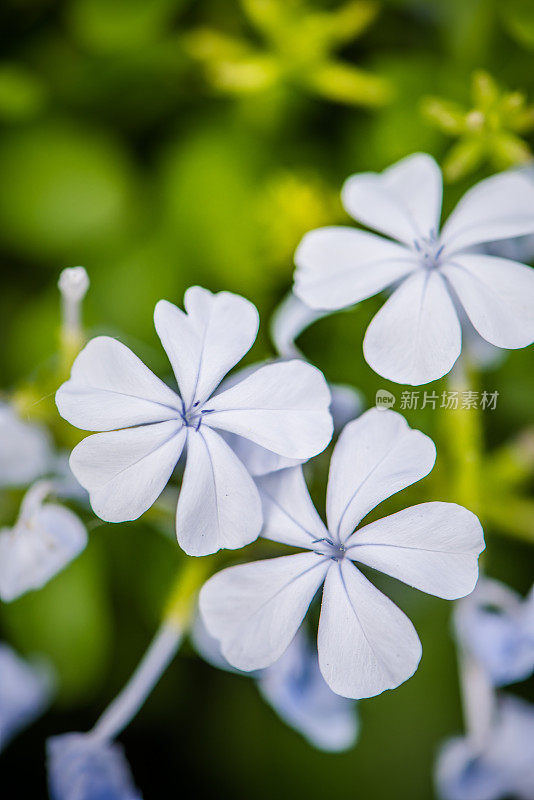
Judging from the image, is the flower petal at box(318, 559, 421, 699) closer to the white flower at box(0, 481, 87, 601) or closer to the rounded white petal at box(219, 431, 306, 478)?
the rounded white petal at box(219, 431, 306, 478)

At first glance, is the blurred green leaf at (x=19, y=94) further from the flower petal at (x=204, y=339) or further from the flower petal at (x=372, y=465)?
the flower petal at (x=372, y=465)

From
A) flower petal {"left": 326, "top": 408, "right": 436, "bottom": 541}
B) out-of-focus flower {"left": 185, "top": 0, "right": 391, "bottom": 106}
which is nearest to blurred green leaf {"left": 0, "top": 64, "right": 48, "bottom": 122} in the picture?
out-of-focus flower {"left": 185, "top": 0, "right": 391, "bottom": 106}

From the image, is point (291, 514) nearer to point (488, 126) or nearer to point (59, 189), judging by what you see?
point (488, 126)

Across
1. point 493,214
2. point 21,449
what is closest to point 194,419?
point 21,449

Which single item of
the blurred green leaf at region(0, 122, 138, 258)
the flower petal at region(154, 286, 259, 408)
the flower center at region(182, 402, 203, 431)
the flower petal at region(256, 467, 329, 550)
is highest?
the blurred green leaf at region(0, 122, 138, 258)

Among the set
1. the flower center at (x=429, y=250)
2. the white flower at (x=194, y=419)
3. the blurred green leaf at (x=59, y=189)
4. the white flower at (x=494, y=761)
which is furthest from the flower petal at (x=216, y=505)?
the blurred green leaf at (x=59, y=189)

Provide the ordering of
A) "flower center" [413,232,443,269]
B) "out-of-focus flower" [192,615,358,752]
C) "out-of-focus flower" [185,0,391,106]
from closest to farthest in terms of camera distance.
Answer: "flower center" [413,232,443,269] < "out-of-focus flower" [192,615,358,752] < "out-of-focus flower" [185,0,391,106]
